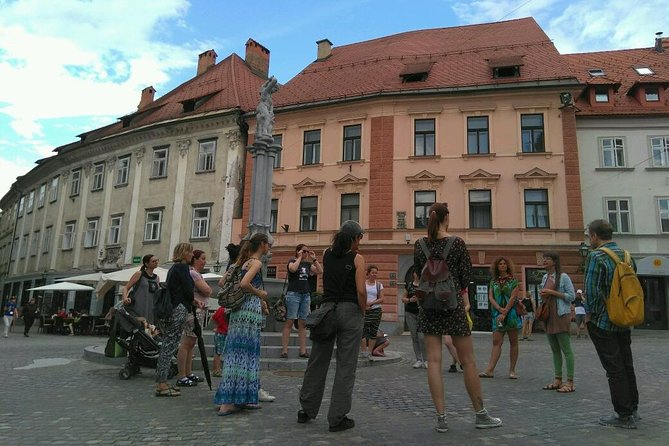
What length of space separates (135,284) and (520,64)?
21.7 meters

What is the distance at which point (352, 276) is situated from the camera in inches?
182

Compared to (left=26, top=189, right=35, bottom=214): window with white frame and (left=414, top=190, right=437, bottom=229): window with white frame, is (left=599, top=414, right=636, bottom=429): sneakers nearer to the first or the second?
(left=414, top=190, right=437, bottom=229): window with white frame

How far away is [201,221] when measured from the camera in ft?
88.7

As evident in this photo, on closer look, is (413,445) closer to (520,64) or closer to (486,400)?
(486,400)

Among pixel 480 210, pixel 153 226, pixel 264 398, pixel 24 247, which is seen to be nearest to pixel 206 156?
pixel 153 226

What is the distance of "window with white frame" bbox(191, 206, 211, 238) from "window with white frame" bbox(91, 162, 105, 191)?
855 centimetres

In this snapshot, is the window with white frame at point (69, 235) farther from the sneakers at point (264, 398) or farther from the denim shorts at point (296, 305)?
the sneakers at point (264, 398)

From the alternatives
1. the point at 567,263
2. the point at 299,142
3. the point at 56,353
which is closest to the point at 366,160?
the point at 299,142

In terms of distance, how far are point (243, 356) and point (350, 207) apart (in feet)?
63.4

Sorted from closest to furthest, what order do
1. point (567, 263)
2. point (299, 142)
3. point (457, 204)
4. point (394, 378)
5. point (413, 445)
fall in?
point (413, 445)
point (394, 378)
point (567, 263)
point (457, 204)
point (299, 142)

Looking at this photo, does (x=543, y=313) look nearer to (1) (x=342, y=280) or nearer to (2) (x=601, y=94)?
(1) (x=342, y=280)

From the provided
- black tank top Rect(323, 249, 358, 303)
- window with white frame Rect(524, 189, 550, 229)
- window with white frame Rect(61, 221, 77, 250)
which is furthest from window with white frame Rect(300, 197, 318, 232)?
black tank top Rect(323, 249, 358, 303)

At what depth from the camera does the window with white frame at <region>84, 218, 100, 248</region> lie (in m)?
30.8

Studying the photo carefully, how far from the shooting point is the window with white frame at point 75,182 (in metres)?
33.3
